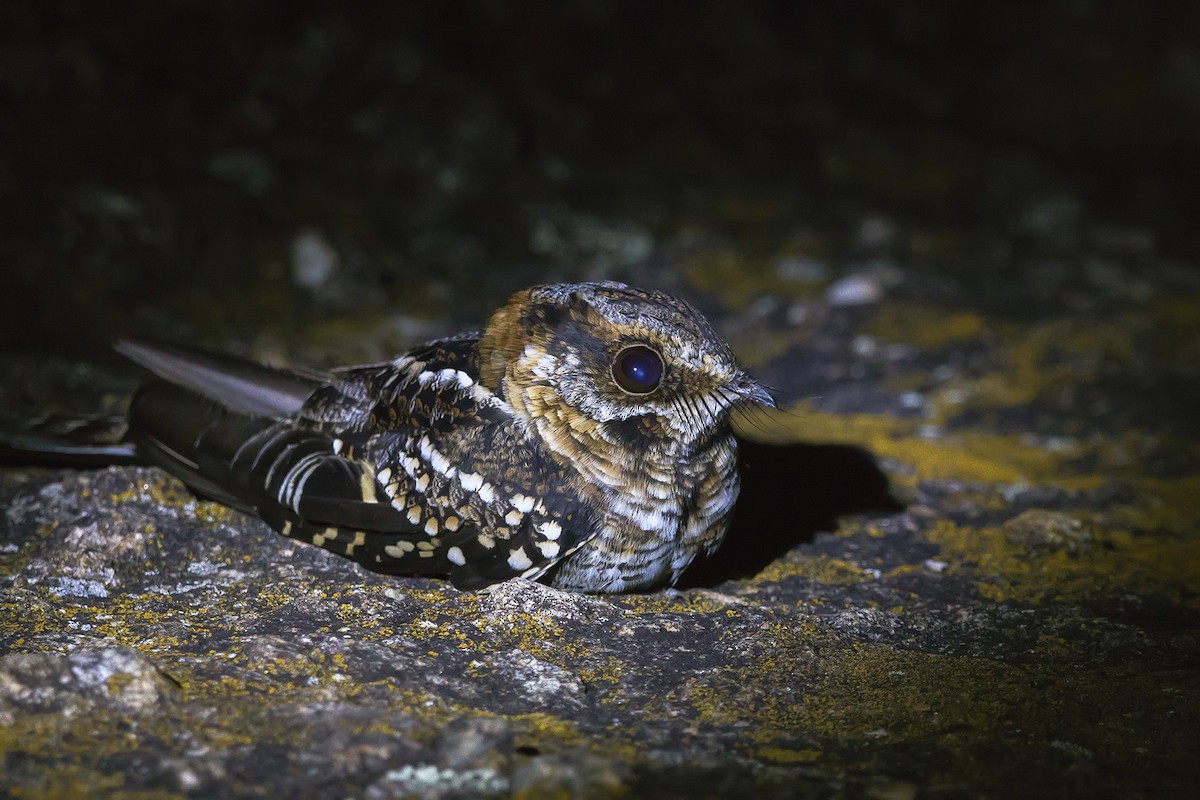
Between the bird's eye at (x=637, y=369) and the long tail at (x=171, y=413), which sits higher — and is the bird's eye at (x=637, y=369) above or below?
above

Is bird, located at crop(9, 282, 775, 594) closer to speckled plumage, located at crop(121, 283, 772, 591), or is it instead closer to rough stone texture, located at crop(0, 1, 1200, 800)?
speckled plumage, located at crop(121, 283, 772, 591)

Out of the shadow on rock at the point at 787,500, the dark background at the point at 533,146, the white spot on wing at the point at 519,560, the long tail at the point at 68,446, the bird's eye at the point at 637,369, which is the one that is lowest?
the long tail at the point at 68,446

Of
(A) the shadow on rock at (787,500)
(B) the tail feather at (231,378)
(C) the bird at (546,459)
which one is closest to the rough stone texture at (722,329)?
(A) the shadow on rock at (787,500)

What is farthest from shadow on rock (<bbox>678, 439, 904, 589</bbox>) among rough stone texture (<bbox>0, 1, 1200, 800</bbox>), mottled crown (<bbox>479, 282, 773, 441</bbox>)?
mottled crown (<bbox>479, 282, 773, 441</bbox>)

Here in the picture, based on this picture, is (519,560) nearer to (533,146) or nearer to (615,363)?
(615,363)

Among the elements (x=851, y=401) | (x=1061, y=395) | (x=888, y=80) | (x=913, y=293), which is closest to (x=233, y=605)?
(x=851, y=401)

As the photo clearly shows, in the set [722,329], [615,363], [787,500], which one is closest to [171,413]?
[615,363]

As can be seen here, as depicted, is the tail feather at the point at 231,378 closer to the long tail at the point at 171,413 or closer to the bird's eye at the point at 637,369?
the long tail at the point at 171,413
